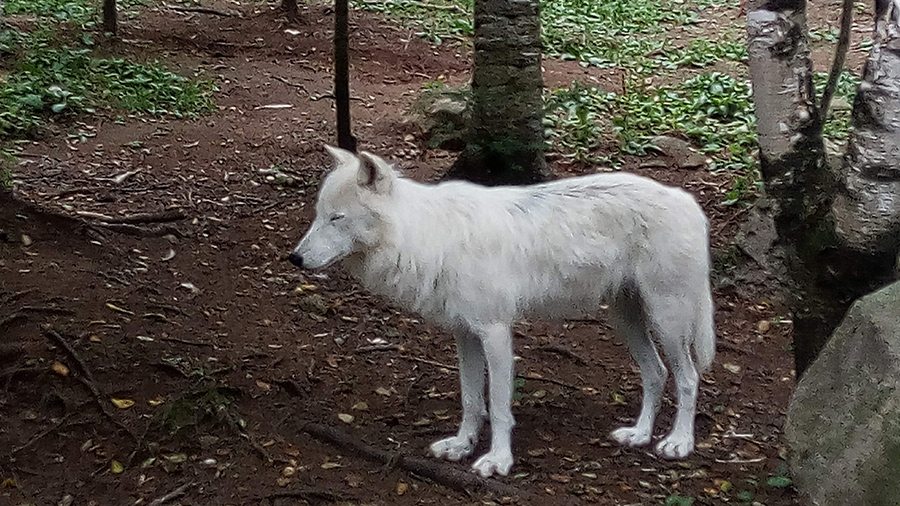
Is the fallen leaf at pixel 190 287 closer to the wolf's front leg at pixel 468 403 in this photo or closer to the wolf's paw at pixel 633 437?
the wolf's front leg at pixel 468 403

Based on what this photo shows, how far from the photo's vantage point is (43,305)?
16.5 feet

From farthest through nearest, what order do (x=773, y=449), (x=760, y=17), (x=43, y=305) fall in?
(x=43, y=305), (x=773, y=449), (x=760, y=17)

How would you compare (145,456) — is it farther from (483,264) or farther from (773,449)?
(773,449)

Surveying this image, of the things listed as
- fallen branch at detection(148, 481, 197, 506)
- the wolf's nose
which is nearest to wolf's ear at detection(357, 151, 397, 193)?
the wolf's nose

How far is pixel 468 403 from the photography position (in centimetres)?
434

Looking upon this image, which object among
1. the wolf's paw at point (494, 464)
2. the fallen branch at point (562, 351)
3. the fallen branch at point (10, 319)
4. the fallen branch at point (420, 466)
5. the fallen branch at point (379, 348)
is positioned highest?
the fallen branch at point (10, 319)

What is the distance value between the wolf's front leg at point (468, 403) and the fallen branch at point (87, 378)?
1.45 m

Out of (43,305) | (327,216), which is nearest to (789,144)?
(327,216)

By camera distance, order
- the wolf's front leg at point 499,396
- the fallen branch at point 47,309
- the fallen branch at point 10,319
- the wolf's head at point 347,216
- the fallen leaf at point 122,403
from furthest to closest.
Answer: the fallen branch at point 47,309 < the fallen branch at point 10,319 < the fallen leaf at point 122,403 < the wolf's front leg at point 499,396 < the wolf's head at point 347,216

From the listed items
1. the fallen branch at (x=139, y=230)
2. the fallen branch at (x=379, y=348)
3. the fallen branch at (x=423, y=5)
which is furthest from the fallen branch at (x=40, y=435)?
the fallen branch at (x=423, y=5)

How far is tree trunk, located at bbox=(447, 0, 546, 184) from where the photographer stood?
659 centimetres

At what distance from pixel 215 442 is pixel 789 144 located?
301 centimetres

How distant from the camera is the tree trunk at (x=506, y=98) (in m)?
6.59

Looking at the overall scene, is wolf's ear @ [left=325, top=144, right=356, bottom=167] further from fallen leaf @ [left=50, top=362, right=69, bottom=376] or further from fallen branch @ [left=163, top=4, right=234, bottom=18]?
fallen branch @ [left=163, top=4, right=234, bottom=18]
